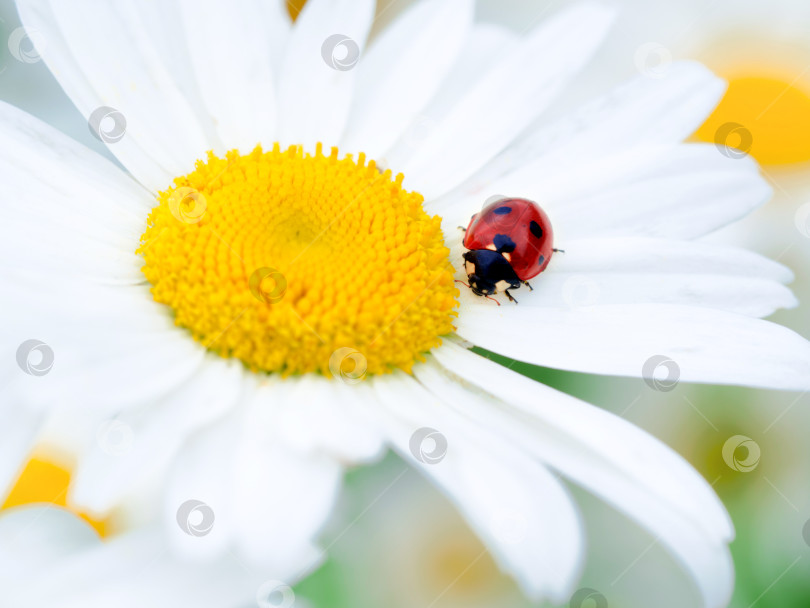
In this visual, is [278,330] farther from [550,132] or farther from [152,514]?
[550,132]

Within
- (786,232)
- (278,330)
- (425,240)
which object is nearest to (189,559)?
(278,330)

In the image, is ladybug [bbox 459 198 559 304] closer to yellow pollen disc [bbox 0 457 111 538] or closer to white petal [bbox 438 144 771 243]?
white petal [bbox 438 144 771 243]

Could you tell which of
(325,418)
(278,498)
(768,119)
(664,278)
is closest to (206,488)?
(278,498)

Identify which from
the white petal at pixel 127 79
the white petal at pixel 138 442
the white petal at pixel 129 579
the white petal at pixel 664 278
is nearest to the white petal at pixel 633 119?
the white petal at pixel 664 278

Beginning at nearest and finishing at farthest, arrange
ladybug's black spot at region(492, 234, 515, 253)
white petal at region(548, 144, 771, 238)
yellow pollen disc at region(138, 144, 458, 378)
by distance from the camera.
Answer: yellow pollen disc at region(138, 144, 458, 378)
ladybug's black spot at region(492, 234, 515, 253)
white petal at region(548, 144, 771, 238)

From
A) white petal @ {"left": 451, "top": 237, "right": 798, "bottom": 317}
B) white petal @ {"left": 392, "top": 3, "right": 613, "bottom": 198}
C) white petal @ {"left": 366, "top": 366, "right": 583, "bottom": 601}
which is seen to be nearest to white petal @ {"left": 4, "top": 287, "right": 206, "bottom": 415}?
white petal @ {"left": 366, "top": 366, "right": 583, "bottom": 601}

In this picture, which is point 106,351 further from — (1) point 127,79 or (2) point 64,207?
(1) point 127,79
